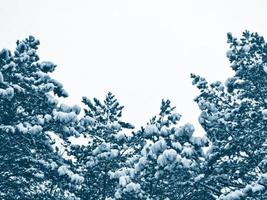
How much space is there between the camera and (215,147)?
11.6 metres

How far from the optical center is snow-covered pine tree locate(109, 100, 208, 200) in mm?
9844

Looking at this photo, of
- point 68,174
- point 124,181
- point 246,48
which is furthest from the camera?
point 246,48

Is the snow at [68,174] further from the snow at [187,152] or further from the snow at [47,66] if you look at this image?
the snow at [47,66]

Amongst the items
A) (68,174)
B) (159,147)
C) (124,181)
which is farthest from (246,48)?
(68,174)

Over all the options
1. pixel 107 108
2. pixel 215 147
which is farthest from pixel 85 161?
pixel 215 147

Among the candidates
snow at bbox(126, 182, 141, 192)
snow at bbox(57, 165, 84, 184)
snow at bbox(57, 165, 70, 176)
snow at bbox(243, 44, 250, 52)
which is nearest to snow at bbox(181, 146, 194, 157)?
snow at bbox(126, 182, 141, 192)

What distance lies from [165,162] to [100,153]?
A: 5856 millimetres

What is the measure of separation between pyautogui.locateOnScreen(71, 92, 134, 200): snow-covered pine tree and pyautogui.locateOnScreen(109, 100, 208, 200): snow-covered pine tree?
86.1 inches

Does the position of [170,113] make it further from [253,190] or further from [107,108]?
[107,108]

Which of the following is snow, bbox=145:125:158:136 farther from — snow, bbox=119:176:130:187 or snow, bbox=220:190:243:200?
snow, bbox=220:190:243:200

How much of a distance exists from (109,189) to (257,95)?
777 centimetres

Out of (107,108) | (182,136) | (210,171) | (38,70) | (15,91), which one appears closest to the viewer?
(182,136)

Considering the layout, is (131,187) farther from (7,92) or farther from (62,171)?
(7,92)

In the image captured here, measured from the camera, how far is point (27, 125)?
11.9m
